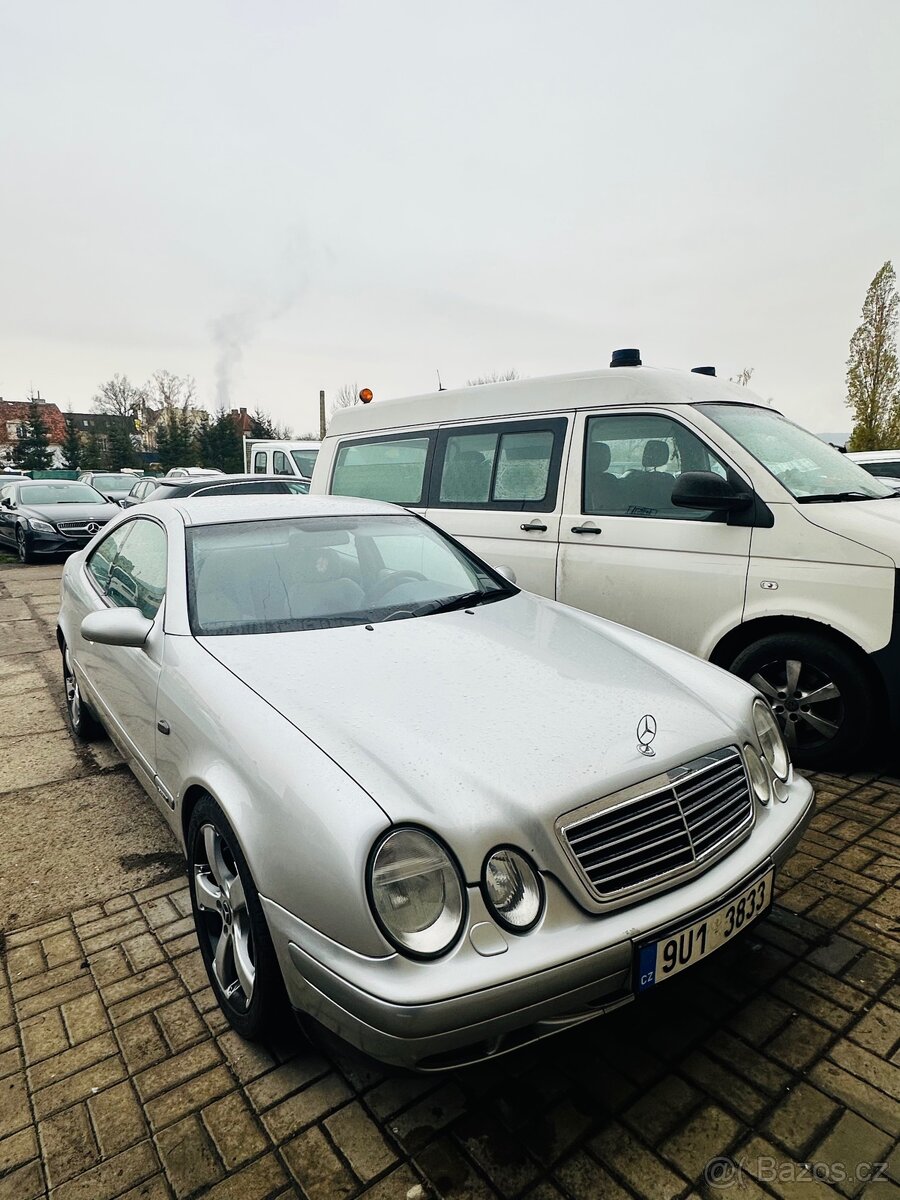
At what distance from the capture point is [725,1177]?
1.57 meters

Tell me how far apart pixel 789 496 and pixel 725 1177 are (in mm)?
2879

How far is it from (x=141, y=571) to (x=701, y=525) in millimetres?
2790

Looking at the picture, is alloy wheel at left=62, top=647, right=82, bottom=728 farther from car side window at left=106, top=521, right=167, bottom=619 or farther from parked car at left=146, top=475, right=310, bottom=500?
parked car at left=146, top=475, right=310, bottom=500

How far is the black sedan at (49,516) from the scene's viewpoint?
40.9ft

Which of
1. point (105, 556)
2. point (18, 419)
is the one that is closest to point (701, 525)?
point (105, 556)

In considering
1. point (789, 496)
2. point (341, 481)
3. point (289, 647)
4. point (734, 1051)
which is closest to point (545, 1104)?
point (734, 1051)

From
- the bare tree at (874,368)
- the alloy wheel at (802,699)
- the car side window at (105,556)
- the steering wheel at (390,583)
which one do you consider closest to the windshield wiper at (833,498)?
the alloy wheel at (802,699)

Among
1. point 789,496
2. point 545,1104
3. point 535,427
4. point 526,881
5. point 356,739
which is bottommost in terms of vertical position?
point 545,1104

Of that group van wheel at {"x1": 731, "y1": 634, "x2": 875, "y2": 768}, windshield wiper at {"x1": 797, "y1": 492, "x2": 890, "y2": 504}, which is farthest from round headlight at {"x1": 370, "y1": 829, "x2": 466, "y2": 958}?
windshield wiper at {"x1": 797, "y1": 492, "x2": 890, "y2": 504}

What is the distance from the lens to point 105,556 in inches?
151

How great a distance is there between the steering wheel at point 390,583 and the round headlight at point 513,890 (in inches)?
54.3

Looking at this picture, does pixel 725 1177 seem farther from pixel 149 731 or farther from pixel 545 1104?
pixel 149 731

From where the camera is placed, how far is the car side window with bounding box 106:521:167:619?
2.84m

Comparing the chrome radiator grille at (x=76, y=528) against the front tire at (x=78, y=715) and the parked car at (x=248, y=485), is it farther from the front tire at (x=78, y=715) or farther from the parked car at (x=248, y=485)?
the front tire at (x=78, y=715)
